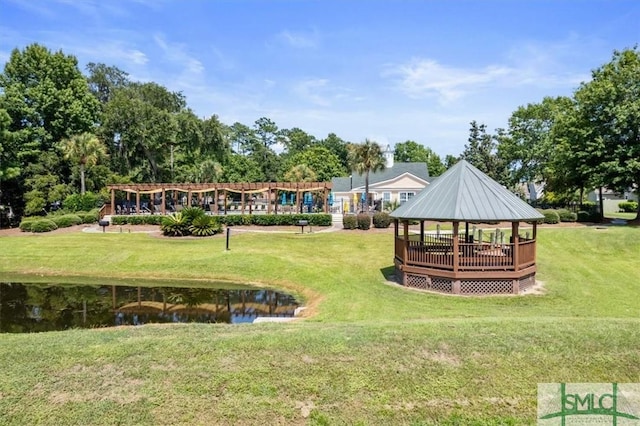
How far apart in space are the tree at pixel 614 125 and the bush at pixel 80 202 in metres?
38.2

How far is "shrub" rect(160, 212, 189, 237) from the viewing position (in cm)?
2717

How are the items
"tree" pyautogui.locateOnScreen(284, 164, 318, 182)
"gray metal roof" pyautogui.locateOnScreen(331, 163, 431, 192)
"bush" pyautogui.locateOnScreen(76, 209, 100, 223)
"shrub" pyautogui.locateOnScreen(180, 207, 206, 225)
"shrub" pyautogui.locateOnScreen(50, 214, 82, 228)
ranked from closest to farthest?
1. "shrub" pyautogui.locateOnScreen(180, 207, 206, 225)
2. "shrub" pyautogui.locateOnScreen(50, 214, 82, 228)
3. "bush" pyautogui.locateOnScreen(76, 209, 100, 223)
4. "gray metal roof" pyautogui.locateOnScreen(331, 163, 431, 192)
5. "tree" pyautogui.locateOnScreen(284, 164, 318, 182)

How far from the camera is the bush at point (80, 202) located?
36.7 meters

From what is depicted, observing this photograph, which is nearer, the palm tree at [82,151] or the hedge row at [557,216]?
the hedge row at [557,216]

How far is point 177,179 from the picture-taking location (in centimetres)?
5647

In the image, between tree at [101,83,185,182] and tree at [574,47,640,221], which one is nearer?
tree at [574,47,640,221]

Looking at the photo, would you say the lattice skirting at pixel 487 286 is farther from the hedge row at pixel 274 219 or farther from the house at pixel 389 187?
the house at pixel 389 187

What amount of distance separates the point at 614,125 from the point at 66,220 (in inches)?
1509

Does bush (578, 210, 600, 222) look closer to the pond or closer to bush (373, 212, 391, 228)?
bush (373, 212, 391, 228)

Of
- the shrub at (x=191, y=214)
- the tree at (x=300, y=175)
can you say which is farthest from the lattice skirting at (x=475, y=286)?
the tree at (x=300, y=175)

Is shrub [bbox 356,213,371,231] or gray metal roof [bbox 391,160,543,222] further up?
gray metal roof [bbox 391,160,543,222]

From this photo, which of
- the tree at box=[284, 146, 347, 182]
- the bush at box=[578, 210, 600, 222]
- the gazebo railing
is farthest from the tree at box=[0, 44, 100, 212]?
the bush at box=[578, 210, 600, 222]

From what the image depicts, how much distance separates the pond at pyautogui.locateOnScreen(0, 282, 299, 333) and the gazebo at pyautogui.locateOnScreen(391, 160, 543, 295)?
4.63 metres

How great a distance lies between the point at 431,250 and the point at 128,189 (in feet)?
93.0
